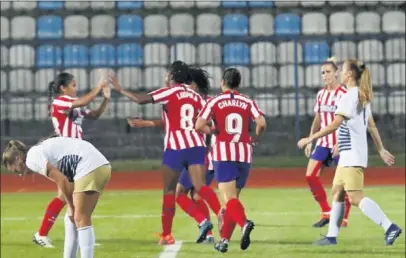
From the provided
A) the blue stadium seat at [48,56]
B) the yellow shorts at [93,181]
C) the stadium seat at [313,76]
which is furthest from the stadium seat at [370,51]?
the yellow shorts at [93,181]

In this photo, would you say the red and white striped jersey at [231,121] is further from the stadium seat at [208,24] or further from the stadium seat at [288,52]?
the stadium seat at [208,24]

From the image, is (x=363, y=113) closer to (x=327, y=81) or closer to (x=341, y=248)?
(x=341, y=248)

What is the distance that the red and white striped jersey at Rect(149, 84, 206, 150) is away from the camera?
439 inches

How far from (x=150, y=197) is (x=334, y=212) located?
8.19 m

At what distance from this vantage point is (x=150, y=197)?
18.9 m

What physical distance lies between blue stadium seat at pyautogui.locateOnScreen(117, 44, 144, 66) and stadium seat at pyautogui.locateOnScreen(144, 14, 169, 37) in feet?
1.87

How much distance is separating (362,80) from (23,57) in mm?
17571

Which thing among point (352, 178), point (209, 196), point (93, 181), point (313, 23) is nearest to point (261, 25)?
point (313, 23)

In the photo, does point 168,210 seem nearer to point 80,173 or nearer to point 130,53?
point 80,173

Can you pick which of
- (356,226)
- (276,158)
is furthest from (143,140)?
(356,226)

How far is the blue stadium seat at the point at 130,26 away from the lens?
27.0 meters

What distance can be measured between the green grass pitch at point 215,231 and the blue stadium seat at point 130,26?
308 inches

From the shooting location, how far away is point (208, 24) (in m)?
26.9

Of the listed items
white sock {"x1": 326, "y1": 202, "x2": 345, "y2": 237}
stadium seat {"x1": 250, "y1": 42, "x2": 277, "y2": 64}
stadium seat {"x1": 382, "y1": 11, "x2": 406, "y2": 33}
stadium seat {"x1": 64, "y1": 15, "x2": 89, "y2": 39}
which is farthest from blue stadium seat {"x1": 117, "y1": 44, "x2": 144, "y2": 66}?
white sock {"x1": 326, "y1": 202, "x2": 345, "y2": 237}
